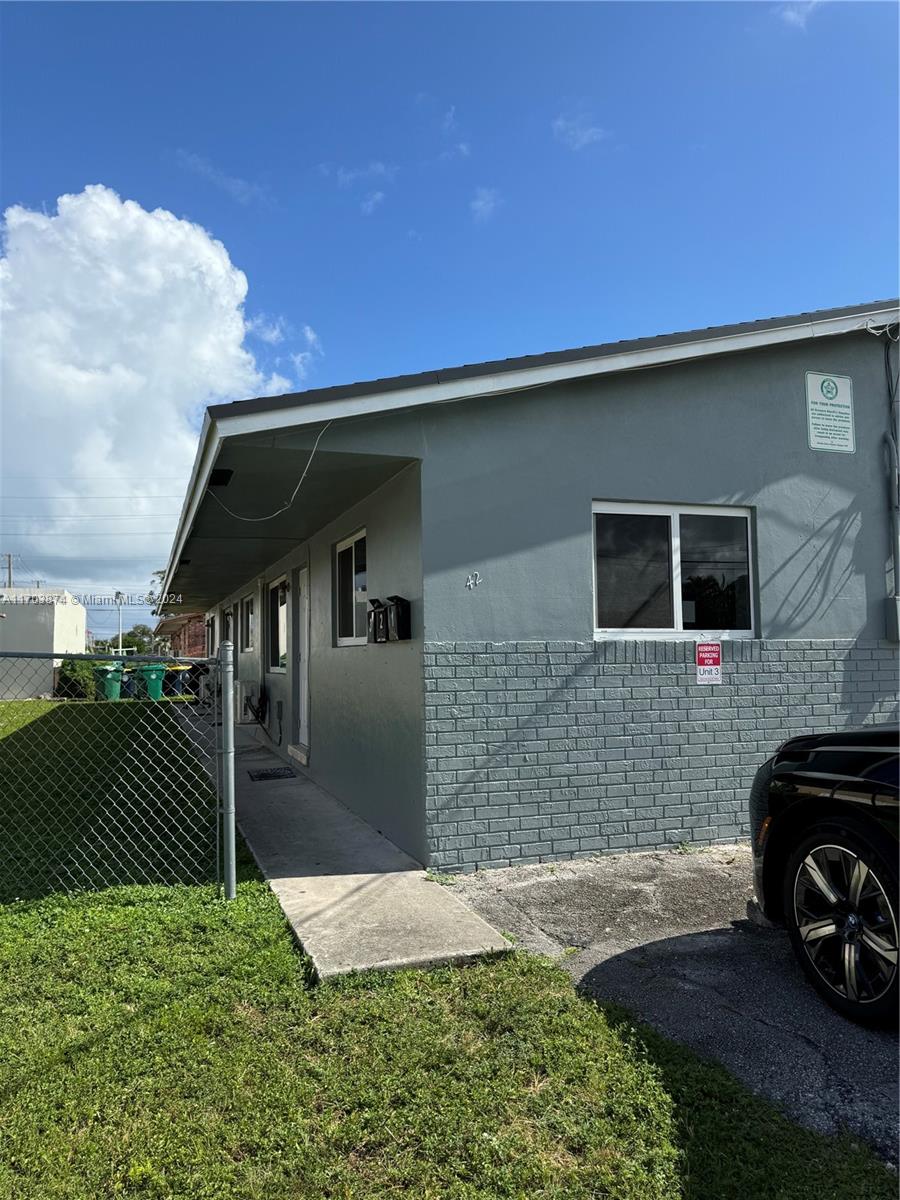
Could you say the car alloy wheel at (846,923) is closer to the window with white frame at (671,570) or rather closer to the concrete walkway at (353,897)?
the concrete walkway at (353,897)

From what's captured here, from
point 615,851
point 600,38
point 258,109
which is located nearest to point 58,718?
point 258,109

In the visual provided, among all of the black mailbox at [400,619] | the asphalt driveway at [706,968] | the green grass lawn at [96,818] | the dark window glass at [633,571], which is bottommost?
the asphalt driveway at [706,968]

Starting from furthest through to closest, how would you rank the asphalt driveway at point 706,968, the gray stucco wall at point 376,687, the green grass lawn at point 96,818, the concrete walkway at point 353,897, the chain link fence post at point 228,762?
the gray stucco wall at point 376,687
the green grass lawn at point 96,818
the chain link fence post at point 228,762
the concrete walkway at point 353,897
the asphalt driveway at point 706,968

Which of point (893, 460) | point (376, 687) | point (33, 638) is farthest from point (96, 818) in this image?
point (33, 638)

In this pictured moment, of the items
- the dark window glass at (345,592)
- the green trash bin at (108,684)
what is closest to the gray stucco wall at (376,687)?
the dark window glass at (345,592)

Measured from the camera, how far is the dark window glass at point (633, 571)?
→ 19.7ft

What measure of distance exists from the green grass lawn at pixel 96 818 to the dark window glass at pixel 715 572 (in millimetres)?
Answer: 4097

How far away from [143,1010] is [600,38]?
24.3ft

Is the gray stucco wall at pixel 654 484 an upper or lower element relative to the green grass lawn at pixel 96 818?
upper

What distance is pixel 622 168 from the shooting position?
7266mm

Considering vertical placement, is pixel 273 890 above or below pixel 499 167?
below

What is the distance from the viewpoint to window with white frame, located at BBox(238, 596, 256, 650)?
1489 cm

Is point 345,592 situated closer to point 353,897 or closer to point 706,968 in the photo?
point 353,897

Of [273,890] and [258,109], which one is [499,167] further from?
[273,890]
